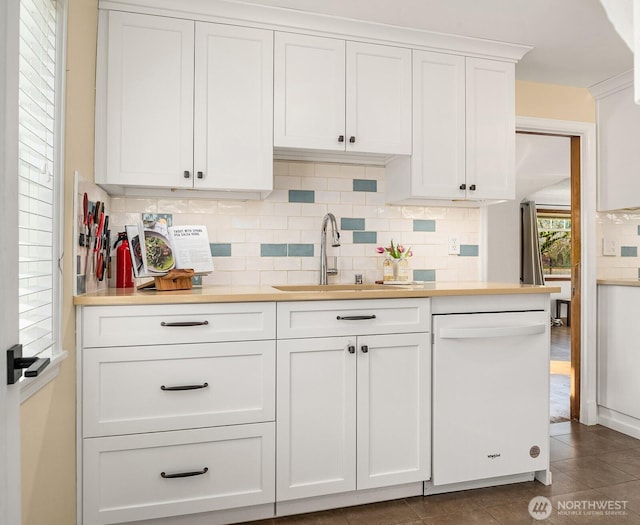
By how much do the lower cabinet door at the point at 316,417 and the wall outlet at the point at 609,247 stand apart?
2.39 meters

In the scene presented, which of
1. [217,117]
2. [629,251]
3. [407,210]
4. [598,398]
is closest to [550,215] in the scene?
[629,251]

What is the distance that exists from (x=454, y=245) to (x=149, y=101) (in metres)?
2.00

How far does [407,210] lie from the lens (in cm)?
295

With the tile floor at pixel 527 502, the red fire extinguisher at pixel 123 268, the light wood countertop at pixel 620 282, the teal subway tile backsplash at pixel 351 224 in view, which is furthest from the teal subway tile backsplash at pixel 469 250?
the red fire extinguisher at pixel 123 268

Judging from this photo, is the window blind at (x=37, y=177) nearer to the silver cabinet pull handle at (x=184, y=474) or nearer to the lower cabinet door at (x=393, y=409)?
the silver cabinet pull handle at (x=184, y=474)

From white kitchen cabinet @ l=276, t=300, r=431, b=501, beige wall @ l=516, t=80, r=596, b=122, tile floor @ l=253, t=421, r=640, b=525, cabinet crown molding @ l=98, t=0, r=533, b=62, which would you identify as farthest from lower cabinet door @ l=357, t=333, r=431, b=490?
beige wall @ l=516, t=80, r=596, b=122

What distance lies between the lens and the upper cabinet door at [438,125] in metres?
2.58

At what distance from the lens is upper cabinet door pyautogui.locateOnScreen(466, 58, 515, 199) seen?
268 cm

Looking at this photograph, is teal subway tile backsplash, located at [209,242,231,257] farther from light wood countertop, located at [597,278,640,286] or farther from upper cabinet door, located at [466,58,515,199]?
light wood countertop, located at [597,278,640,286]

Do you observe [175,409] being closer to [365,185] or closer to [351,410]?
[351,410]

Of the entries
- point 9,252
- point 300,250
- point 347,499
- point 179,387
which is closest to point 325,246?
point 300,250

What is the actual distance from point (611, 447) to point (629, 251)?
4.82 feet

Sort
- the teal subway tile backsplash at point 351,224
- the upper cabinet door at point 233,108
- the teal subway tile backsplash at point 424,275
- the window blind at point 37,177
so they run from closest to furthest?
the window blind at point 37,177
the upper cabinet door at point 233,108
the teal subway tile backsplash at point 351,224
the teal subway tile backsplash at point 424,275

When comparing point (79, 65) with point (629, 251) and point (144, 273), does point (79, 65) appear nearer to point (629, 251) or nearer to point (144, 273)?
point (144, 273)
